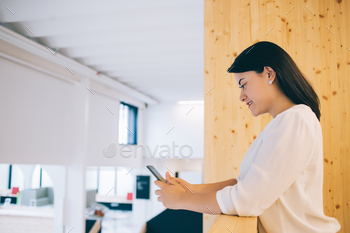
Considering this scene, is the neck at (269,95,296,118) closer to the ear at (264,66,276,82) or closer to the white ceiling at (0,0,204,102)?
the ear at (264,66,276,82)

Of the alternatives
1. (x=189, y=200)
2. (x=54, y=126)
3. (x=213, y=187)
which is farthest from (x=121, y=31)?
(x=189, y=200)

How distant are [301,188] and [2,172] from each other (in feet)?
24.8

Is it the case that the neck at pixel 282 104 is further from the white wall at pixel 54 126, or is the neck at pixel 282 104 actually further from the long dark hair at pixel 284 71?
the white wall at pixel 54 126

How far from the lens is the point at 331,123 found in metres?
1.72

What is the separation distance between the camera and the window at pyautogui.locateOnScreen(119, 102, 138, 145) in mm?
6533

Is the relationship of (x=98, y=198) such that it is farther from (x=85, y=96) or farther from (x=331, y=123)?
(x=331, y=123)

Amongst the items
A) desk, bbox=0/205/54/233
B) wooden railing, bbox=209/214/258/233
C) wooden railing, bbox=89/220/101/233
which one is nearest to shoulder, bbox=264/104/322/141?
wooden railing, bbox=209/214/258/233

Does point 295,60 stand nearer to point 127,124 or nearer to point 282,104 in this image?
point 282,104

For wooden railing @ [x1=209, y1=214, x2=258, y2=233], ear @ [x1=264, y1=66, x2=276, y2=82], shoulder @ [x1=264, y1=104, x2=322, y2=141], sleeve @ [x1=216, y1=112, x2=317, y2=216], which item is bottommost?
wooden railing @ [x1=209, y1=214, x2=258, y2=233]

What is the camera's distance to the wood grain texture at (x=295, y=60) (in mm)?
1697

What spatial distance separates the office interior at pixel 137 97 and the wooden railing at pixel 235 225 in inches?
0.6

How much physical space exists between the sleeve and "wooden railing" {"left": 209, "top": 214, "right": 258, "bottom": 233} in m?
0.02

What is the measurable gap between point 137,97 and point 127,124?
76 cm

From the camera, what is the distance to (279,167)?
28.5 inches
